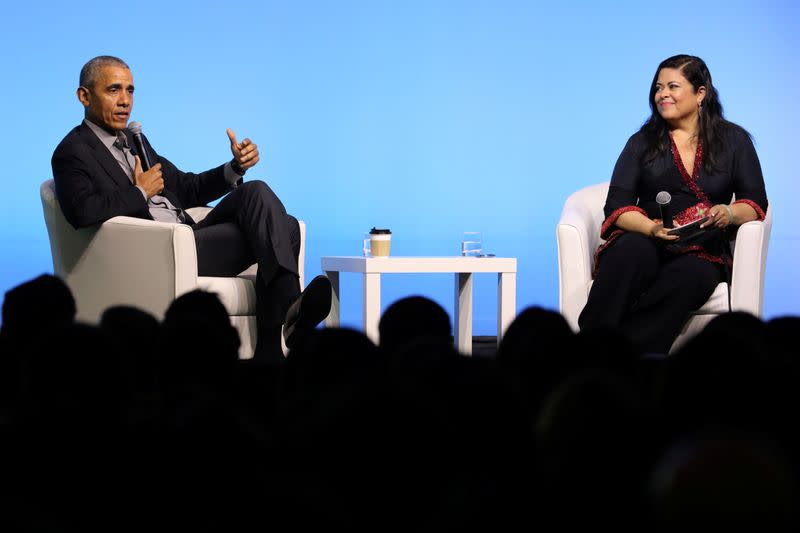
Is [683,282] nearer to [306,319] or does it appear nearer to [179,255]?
[306,319]

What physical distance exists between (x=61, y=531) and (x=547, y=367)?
27 centimetres

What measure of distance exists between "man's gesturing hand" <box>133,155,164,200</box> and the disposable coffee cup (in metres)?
0.76

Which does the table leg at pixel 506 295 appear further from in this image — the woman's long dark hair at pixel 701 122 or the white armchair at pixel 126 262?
the white armchair at pixel 126 262

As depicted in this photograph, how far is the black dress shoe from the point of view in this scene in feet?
8.50

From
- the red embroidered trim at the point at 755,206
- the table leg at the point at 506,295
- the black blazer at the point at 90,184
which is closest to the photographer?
the black blazer at the point at 90,184

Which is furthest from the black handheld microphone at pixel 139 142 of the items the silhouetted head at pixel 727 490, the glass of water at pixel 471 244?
the silhouetted head at pixel 727 490

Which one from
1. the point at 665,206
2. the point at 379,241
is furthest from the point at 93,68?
the point at 665,206

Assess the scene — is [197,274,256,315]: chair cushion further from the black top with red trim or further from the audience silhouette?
the audience silhouette

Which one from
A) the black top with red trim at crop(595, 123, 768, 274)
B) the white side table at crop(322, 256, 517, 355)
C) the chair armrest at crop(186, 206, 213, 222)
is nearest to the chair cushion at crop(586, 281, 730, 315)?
the black top with red trim at crop(595, 123, 768, 274)

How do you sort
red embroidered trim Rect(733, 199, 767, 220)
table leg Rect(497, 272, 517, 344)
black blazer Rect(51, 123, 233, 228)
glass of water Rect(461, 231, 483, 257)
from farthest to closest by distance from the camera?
glass of water Rect(461, 231, 483, 257) → table leg Rect(497, 272, 517, 344) → red embroidered trim Rect(733, 199, 767, 220) → black blazer Rect(51, 123, 233, 228)

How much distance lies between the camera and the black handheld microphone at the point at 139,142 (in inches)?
123

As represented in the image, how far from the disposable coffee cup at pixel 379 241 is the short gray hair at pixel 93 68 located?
38.9 inches

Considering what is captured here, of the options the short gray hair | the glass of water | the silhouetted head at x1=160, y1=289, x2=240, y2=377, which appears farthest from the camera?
the glass of water

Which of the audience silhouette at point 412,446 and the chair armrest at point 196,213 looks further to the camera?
the chair armrest at point 196,213
